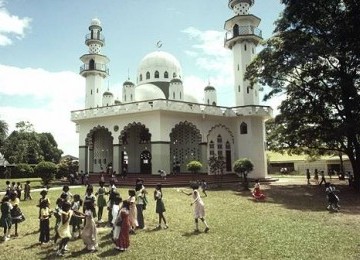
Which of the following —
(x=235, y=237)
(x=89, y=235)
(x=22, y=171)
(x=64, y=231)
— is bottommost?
(x=235, y=237)

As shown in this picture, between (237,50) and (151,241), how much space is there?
→ 27.9 metres

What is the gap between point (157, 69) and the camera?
40.7 meters

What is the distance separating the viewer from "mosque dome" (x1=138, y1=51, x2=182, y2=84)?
4066 cm

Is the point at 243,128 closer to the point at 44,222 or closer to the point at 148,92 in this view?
the point at 148,92

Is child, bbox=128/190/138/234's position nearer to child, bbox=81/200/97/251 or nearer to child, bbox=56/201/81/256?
Answer: child, bbox=81/200/97/251

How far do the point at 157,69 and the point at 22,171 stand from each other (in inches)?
828

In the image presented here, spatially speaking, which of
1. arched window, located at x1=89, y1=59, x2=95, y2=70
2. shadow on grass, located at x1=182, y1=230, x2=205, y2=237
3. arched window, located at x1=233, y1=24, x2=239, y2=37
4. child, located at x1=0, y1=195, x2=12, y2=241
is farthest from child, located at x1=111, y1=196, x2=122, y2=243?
arched window, located at x1=89, y1=59, x2=95, y2=70

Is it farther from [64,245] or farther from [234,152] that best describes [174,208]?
[234,152]

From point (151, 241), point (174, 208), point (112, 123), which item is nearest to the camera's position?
point (151, 241)

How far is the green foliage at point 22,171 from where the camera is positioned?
141ft

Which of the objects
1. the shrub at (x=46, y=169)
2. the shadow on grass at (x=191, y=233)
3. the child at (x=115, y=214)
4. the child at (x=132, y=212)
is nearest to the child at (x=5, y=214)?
the child at (x=115, y=214)

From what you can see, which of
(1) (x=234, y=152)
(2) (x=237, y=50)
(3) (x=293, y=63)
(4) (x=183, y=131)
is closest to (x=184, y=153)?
(4) (x=183, y=131)

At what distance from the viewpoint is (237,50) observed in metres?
34.8

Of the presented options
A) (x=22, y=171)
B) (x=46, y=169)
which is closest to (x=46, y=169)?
(x=46, y=169)
